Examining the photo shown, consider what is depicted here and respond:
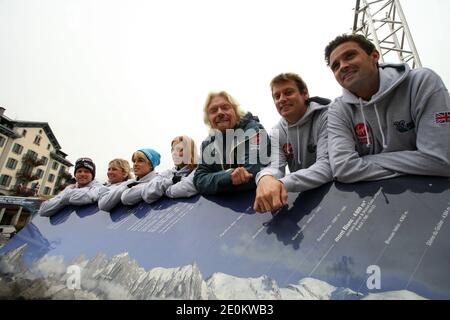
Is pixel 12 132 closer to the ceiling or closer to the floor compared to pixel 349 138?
closer to the floor

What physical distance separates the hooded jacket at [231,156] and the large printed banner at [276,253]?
0.10 metres

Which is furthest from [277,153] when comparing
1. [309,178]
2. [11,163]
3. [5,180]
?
[11,163]

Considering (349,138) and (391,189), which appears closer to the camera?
(391,189)

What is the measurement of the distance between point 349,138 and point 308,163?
37 cm

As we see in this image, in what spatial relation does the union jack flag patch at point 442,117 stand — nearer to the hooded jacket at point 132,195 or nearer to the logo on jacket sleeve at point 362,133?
the logo on jacket sleeve at point 362,133

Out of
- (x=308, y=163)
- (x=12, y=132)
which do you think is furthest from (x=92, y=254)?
(x=12, y=132)

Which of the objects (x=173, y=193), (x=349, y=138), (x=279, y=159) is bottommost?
(x=173, y=193)

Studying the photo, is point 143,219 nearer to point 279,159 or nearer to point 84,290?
point 84,290

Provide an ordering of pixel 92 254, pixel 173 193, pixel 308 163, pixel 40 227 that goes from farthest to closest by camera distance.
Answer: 1. pixel 40 227
2. pixel 173 193
3. pixel 308 163
4. pixel 92 254

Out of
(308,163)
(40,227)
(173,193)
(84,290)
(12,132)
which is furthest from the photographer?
(12,132)

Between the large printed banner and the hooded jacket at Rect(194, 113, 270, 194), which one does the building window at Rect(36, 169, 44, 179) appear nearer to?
the large printed banner

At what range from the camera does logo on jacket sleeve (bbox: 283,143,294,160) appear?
1.55m

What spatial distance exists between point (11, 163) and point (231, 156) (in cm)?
2844
